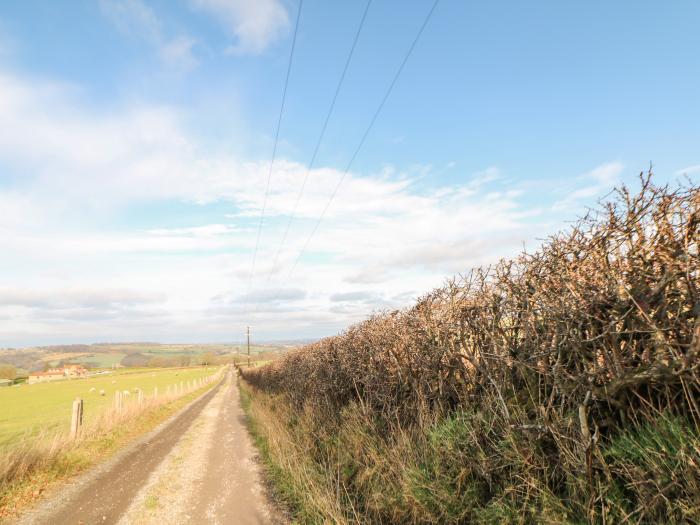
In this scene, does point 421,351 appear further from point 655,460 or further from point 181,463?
point 181,463

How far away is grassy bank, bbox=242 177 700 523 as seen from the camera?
104 inches

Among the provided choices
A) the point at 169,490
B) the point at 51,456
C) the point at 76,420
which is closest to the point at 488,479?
the point at 169,490

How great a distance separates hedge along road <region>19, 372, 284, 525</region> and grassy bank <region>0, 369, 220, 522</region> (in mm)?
576

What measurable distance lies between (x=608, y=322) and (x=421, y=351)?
3560 mm

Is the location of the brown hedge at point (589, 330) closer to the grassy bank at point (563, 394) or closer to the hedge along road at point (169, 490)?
the grassy bank at point (563, 394)

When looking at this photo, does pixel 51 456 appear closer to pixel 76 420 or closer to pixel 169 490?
pixel 76 420

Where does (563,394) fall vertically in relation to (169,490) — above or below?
above

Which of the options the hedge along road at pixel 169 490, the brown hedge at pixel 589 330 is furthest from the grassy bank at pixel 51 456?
the brown hedge at pixel 589 330

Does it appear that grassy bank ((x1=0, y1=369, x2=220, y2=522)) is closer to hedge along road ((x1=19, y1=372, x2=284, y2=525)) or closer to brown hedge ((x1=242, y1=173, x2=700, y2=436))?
hedge along road ((x1=19, y1=372, x2=284, y2=525))

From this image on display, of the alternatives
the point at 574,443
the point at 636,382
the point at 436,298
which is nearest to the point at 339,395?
the point at 436,298

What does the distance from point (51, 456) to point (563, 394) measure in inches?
496

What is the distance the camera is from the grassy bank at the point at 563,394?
8.65 feet

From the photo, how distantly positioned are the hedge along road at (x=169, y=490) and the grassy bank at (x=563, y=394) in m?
2.21

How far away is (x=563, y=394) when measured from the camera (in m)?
3.33
